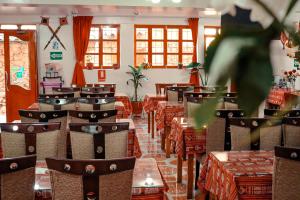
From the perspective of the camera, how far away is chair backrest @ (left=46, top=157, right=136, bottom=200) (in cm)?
183

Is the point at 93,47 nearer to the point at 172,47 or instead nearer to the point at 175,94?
the point at 172,47

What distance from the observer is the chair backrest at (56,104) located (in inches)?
187

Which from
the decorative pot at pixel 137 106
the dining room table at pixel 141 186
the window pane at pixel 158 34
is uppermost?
the window pane at pixel 158 34

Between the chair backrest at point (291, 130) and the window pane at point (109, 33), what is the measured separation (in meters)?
7.60

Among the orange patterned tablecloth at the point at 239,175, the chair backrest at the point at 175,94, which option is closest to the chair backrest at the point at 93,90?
the chair backrest at the point at 175,94

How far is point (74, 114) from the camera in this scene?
3.81 metres

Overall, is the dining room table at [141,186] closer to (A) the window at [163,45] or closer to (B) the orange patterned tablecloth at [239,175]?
(B) the orange patterned tablecloth at [239,175]

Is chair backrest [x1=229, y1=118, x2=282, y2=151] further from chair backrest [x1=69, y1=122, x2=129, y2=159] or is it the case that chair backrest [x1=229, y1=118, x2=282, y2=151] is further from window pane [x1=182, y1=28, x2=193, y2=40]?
window pane [x1=182, y1=28, x2=193, y2=40]

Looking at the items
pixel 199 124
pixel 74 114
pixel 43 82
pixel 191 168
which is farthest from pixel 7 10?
pixel 199 124

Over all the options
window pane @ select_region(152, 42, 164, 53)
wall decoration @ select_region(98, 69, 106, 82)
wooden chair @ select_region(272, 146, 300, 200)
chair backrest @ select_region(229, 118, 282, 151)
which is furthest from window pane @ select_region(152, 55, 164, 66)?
wooden chair @ select_region(272, 146, 300, 200)

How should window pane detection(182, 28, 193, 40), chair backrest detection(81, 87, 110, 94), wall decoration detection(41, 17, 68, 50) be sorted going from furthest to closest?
window pane detection(182, 28, 193, 40), wall decoration detection(41, 17, 68, 50), chair backrest detection(81, 87, 110, 94)

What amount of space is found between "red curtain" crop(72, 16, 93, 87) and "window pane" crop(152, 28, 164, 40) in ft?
5.69

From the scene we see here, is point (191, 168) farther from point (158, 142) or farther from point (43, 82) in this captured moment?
point (43, 82)

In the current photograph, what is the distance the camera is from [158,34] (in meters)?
10.4
